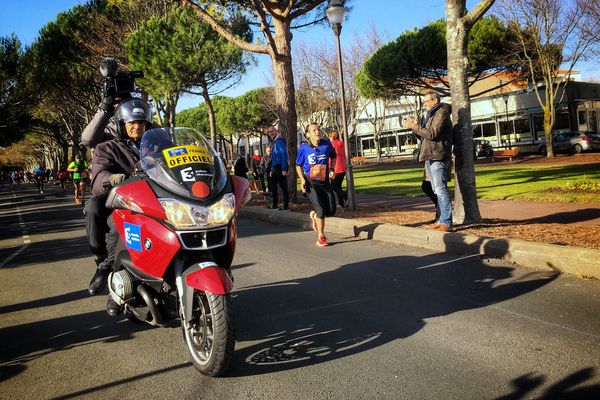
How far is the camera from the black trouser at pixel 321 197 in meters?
8.03

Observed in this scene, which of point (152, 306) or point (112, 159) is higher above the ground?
point (112, 159)

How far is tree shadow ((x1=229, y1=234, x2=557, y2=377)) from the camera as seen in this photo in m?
3.79

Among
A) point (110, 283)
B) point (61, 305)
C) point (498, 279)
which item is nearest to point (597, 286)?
point (498, 279)

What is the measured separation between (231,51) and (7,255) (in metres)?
19.6

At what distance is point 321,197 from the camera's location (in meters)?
8.12

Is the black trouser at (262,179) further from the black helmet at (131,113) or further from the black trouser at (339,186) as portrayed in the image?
the black helmet at (131,113)

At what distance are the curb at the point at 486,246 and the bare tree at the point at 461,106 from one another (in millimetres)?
1031

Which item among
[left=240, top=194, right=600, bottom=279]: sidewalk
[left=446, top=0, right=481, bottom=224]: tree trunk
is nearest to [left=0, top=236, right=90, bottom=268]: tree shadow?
[left=240, top=194, right=600, bottom=279]: sidewalk

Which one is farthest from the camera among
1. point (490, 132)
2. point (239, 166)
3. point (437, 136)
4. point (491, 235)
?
point (490, 132)

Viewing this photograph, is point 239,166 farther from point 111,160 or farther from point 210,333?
point 210,333

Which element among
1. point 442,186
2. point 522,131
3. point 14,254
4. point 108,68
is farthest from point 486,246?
point 522,131

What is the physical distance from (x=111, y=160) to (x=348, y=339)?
8.33ft

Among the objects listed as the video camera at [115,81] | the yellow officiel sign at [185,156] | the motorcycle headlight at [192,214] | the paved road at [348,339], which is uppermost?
the video camera at [115,81]

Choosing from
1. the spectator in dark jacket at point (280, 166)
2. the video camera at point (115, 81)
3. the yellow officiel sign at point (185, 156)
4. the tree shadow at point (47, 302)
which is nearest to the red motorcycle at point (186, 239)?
the yellow officiel sign at point (185, 156)
